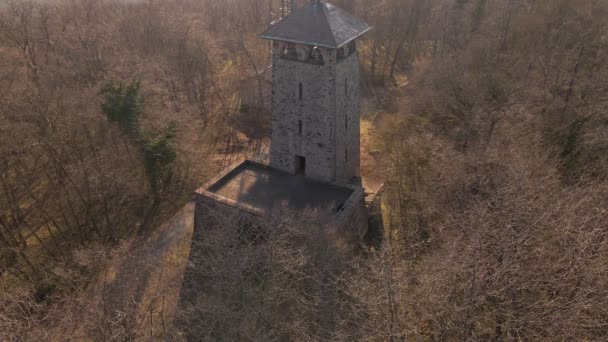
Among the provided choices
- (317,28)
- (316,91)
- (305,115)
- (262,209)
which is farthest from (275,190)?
(317,28)

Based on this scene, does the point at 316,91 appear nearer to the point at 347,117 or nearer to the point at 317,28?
the point at 347,117

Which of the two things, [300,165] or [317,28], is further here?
[300,165]

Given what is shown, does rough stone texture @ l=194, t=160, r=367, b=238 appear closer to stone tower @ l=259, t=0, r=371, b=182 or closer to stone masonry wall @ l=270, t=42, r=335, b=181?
stone masonry wall @ l=270, t=42, r=335, b=181

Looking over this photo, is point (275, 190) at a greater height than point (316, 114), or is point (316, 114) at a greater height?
point (316, 114)

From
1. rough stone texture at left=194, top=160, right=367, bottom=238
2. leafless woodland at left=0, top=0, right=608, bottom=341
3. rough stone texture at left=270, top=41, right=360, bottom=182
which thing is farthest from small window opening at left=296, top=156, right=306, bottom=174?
leafless woodland at left=0, top=0, right=608, bottom=341

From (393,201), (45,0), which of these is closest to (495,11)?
(393,201)

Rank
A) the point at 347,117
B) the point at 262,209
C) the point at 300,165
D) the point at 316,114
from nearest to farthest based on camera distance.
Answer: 1. the point at 262,209
2. the point at 316,114
3. the point at 347,117
4. the point at 300,165

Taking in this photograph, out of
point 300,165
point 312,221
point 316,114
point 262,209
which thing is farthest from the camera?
point 300,165

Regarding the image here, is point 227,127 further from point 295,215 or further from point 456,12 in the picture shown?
point 456,12
